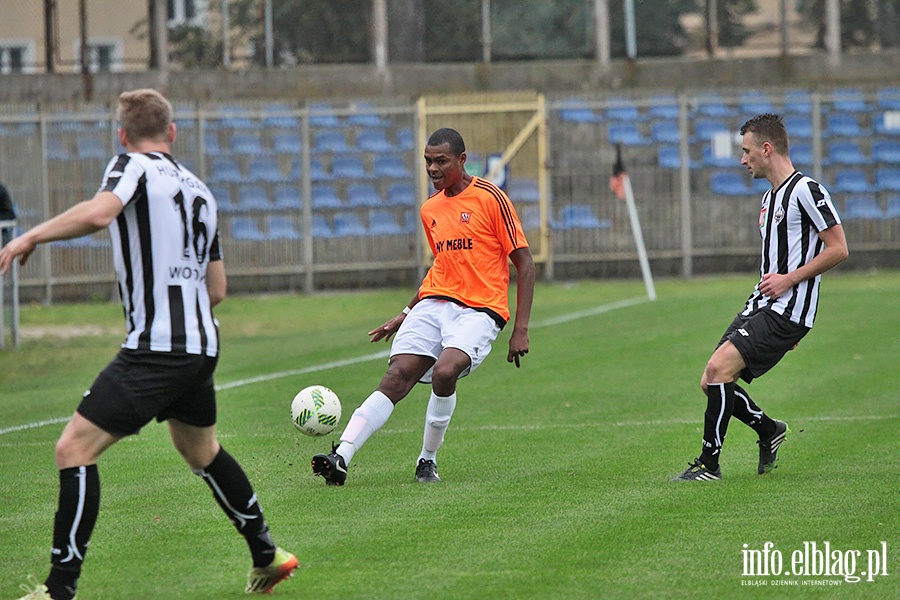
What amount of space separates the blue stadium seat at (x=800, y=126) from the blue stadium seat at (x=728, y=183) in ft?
4.61

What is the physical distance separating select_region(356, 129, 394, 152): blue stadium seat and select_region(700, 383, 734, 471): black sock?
17.6m

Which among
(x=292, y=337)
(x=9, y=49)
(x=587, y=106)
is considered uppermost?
(x=9, y=49)

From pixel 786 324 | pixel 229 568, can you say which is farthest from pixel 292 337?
pixel 229 568

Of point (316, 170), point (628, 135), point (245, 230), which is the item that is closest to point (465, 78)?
point (628, 135)

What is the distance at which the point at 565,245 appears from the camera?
2539 centimetres

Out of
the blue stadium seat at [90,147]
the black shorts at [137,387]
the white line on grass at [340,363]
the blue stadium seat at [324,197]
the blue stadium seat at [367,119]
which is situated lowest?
the white line on grass at [340,363]

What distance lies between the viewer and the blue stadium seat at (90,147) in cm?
2378

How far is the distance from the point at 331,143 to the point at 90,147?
423cm

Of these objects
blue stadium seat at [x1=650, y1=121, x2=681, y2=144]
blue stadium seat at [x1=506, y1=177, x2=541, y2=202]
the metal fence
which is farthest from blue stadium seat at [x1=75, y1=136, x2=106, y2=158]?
blue stadium seat at [x1=650, y1=121, x2=681, y2=144]

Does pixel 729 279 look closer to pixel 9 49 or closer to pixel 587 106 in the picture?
pixel 587 106

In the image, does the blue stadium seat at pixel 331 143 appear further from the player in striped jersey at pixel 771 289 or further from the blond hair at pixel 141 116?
the blond hair at pixel 141 116

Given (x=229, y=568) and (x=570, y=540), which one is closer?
(x=229, y=568)

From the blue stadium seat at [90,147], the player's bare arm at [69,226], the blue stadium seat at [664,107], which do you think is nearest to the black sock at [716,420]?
the player's bare arm at [69,226]

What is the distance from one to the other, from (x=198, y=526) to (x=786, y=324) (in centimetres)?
352
